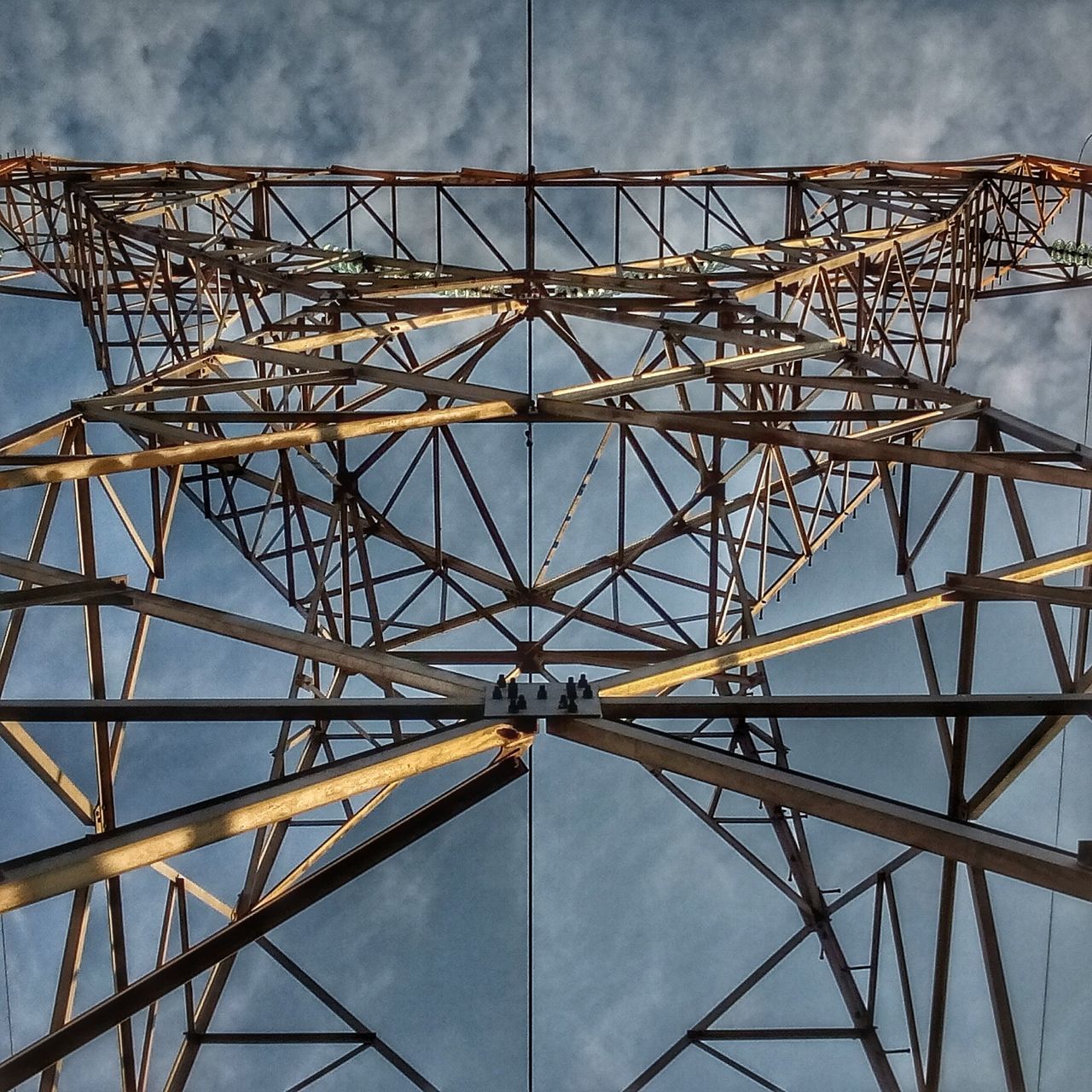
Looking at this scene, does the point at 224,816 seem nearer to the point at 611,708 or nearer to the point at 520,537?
the point at 611,708

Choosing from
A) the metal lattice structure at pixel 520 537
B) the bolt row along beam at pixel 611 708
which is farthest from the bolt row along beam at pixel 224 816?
the bolt row along beam at pixel 611 708

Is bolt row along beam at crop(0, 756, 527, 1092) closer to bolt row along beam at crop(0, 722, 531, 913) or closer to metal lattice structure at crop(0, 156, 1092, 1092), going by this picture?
metal lattice structure at crop(0, 156, 1092, 1092)

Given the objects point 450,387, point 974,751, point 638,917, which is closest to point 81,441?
point 450,387

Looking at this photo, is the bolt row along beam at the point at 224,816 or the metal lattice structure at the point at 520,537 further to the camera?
the metal lattice structure at the point at 520,537

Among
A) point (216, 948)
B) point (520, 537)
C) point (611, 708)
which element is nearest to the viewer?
point (216, 948)

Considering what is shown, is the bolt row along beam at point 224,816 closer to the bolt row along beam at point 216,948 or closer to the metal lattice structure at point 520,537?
the metal lattice structure at point 520,537

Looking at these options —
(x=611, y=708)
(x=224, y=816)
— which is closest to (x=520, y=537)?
(x=611, y=708)

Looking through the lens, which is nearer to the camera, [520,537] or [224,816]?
[224,816]

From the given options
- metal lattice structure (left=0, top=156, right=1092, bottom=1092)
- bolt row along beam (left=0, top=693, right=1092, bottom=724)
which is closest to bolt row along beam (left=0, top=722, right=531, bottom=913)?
metal lattice structure (left=0, top=156, right=1092, bottom=1092)
